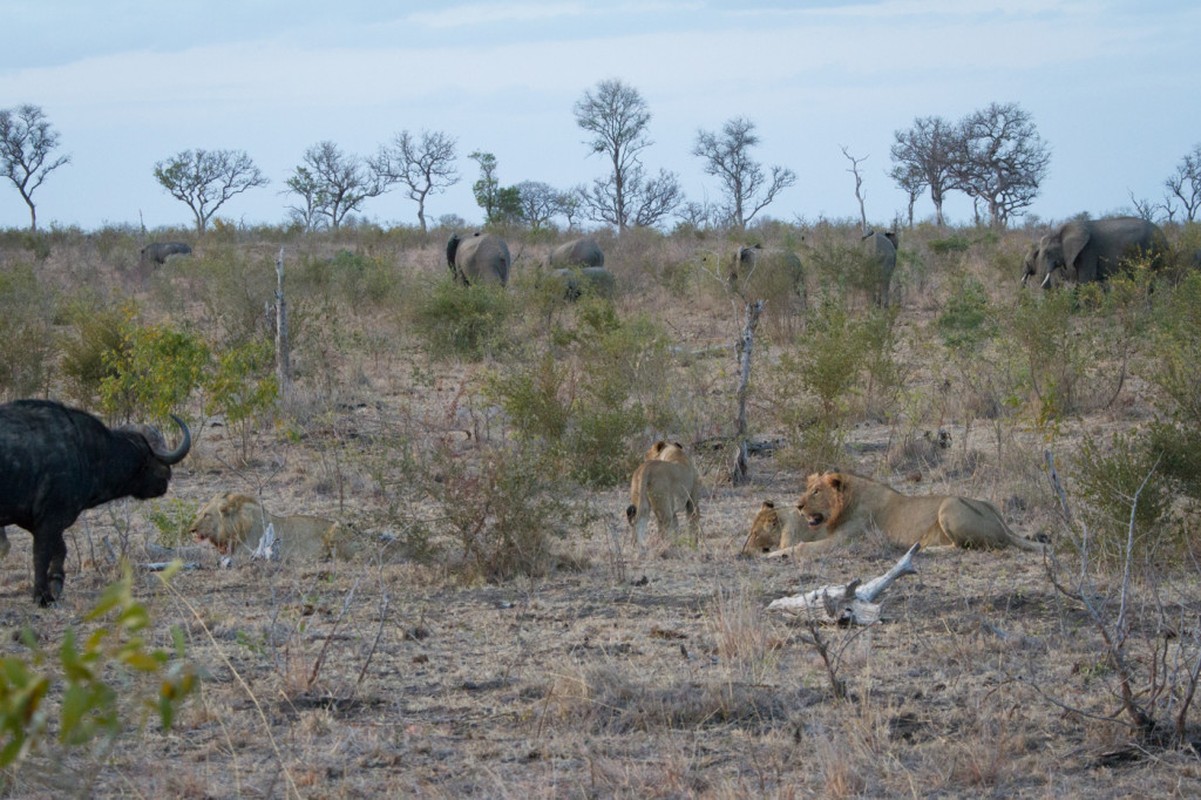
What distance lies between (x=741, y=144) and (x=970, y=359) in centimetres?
3794

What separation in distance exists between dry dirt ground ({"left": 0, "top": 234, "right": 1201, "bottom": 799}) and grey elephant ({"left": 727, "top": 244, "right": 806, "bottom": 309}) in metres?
11.6

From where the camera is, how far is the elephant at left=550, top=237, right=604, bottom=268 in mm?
26859

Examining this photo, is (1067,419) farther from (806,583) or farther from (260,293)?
(260,293)

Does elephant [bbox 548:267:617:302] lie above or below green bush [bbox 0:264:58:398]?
above

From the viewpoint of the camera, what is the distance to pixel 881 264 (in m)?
22.1

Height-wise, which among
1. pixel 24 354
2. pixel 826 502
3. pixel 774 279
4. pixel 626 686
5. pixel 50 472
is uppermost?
pixel 774 279

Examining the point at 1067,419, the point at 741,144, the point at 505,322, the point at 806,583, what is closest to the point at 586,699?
the point at 806,583

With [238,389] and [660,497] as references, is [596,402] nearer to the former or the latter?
[238,389]

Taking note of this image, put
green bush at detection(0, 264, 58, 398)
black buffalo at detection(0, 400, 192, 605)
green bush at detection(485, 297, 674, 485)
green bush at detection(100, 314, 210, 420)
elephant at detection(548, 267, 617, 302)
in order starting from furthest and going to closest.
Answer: elephant at detection(548, 267, 617, 302) → green bush at detection(0, 264, 58, 398) → green bush at detection(485, 297, 674, 485) → green bush at detection(100, 314, 210, 420) → black buffalo at detection(0, 400, 192, 605)

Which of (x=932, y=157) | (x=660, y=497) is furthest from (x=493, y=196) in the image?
(x=660, y=497)

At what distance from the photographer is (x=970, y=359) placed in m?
14.9

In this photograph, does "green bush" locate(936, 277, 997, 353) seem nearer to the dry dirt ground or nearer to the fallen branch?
the dry dirt ground

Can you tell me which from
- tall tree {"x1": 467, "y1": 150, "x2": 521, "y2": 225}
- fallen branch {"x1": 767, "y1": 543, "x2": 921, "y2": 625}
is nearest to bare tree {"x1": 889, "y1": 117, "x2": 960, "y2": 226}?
tall tree {"x1": 467, "y1": 150, "x2": 521, "y2": 225}

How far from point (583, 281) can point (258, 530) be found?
1303 centimetres
